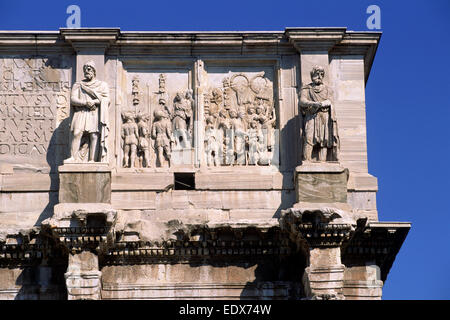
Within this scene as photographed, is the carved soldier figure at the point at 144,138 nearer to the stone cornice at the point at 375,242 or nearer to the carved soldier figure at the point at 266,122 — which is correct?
the carved soldier figure at the point at 266,122

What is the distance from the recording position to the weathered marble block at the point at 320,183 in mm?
29641

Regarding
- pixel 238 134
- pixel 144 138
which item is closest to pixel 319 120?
pixel 238 134

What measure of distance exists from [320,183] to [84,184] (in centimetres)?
422

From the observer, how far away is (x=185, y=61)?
103ft

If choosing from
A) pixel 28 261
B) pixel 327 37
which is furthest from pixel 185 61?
pixel 28 261

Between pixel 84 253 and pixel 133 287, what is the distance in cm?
120

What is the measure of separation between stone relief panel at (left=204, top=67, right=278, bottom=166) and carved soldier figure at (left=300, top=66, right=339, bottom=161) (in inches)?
33.5

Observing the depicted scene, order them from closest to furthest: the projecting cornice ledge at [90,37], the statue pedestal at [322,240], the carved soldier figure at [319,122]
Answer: the statue pedestal at [322,240], the carved soldier figure at [319,122], the projecting cornice ledge at [90,37]

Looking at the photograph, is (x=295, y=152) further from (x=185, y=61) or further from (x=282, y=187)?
(x=185, y=61)

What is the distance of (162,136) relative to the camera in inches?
1209

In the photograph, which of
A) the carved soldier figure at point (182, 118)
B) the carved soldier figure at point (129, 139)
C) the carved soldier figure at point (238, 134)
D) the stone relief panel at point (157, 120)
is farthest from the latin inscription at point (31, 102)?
the carved soldier figure at point (238, 134)
